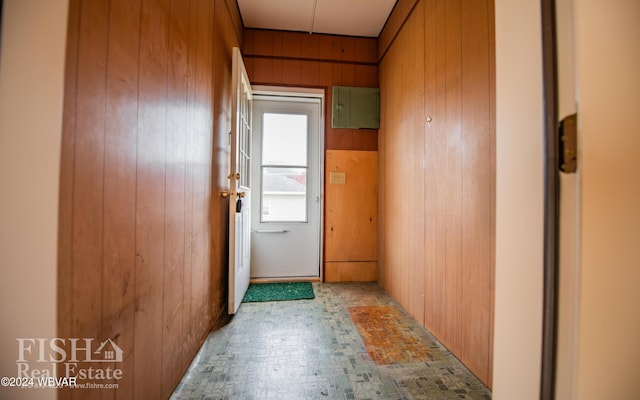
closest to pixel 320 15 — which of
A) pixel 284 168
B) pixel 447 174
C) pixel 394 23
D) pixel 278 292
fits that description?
pixel 394 23

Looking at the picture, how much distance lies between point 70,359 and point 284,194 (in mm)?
2475

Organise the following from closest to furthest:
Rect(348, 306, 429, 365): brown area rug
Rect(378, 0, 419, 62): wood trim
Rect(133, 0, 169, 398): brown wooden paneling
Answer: Rect(133, 0, 169, 398): brown wooden paneling, Rect(348, 306, 429, 365): brown area rug, Rect(378, 0, 419, 62): wood trim

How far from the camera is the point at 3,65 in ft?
1.84

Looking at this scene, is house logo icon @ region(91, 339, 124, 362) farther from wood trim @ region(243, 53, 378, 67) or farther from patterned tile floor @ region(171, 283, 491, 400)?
wood trim @ region(243, 53, 378, 67)

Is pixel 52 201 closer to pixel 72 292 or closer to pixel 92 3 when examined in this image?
pixel 72 292

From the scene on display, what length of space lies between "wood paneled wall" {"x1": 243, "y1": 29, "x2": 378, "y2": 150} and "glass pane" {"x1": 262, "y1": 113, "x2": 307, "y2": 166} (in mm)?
374

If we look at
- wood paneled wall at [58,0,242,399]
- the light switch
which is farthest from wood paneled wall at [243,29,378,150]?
wood paneled wall at [58,0,242,399]

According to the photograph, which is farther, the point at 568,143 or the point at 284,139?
the point at 284,139

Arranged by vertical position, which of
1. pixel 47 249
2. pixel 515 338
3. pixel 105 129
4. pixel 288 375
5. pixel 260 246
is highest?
Answer: pixel 105 129

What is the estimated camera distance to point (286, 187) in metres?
3.07

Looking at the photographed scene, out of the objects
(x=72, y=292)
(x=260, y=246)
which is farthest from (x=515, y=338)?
(x=260, y=246)

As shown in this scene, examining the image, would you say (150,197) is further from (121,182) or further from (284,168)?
(284,168)

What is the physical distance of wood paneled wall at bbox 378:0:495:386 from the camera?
1.28 metres

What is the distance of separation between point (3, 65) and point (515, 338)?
127 cm
